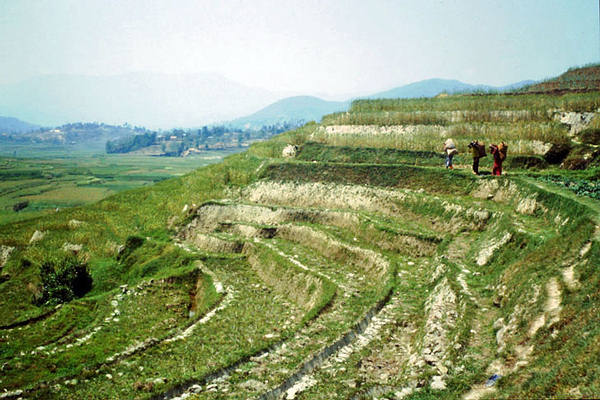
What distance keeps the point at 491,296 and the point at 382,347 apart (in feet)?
12.8

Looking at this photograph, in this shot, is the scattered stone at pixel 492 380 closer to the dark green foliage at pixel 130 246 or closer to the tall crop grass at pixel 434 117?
the dark green foliage at pixel 130 246

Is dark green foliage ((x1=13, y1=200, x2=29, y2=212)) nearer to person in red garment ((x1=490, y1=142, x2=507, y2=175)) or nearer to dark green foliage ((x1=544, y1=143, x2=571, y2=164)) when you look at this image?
person in red garment ((x1=490, y1=142, x2=507, y2=175))

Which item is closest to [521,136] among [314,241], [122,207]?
[314,241]

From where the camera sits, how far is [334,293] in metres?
17.2

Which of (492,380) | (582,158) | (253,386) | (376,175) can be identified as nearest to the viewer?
(492,380)

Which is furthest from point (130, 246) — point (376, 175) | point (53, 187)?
point (53, 187)

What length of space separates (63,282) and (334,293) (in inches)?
667

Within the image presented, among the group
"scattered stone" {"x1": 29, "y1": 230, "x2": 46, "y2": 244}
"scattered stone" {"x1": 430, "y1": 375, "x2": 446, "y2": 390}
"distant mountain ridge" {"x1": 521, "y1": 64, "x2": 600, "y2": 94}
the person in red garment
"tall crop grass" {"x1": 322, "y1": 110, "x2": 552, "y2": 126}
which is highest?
"distant mountain ridge" {"x1": 521, "y1": 64, "x2": 600, "y2": 94}

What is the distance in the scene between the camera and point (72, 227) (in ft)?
112

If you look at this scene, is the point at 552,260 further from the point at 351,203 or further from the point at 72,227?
the point at 72,227

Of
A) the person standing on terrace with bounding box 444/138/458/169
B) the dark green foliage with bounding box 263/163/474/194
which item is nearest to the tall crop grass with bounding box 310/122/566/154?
the person standing on terrace with bounding box 444/138/458/169

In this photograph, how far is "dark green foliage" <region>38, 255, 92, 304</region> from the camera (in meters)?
24.2

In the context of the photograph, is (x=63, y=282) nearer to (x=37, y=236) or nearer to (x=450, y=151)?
(x=37, y=236)

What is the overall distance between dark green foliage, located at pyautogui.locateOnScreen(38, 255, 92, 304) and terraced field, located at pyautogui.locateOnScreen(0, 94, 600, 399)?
31.3 inches
